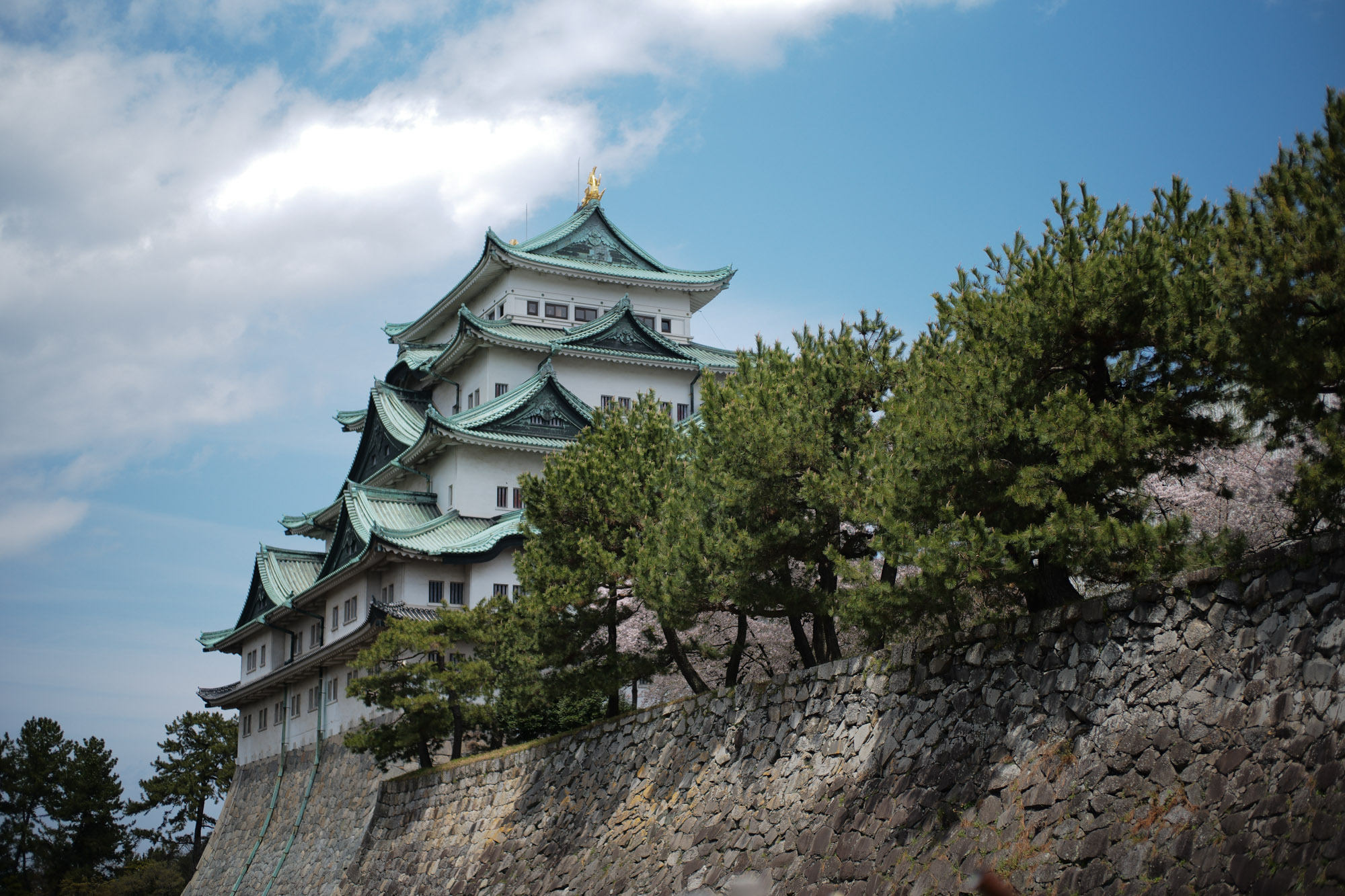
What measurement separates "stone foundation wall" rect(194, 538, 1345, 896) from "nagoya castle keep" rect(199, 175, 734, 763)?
533 inches

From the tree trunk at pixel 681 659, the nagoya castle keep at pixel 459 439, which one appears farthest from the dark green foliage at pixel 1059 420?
the nagoya castle keep at pixel 459 439

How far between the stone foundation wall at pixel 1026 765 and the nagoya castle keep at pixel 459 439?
13541 mm

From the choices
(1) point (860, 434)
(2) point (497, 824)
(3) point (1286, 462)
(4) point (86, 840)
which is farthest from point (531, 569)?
(4) point (86, 840)

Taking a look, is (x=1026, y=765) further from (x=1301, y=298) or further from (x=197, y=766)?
(x=197, y=766)

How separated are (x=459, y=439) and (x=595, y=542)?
15.1 meters

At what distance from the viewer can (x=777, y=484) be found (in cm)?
1662

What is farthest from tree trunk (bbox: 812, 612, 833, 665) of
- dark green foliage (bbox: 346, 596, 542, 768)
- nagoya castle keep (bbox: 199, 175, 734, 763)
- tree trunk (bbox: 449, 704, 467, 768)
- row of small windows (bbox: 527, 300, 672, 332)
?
row of small windows (bbox: 527, 300, 672, 332)

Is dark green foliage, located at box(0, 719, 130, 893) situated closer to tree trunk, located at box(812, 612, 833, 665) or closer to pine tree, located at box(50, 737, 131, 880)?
pine tree, located at box(50, 737, 131, 880)

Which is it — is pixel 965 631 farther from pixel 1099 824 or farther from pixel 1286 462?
pixel 1286 462

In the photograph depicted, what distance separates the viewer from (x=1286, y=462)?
18.5 meters

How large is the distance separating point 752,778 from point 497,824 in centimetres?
800

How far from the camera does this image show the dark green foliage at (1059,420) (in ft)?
38.6

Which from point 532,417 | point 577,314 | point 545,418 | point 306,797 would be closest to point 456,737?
point 306,797

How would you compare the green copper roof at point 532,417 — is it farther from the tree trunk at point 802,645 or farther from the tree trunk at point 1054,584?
the tree trunk at point 1054,584
